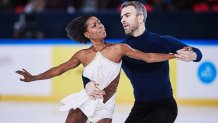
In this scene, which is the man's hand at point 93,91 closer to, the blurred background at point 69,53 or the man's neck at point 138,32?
the man's neck at point 138,32

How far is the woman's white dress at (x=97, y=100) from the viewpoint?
4625 millimetres

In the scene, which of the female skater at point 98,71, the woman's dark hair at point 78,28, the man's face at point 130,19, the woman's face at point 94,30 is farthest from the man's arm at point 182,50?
the woman's dark hair at point 78,28

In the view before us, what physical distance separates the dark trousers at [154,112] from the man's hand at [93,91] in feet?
1.19

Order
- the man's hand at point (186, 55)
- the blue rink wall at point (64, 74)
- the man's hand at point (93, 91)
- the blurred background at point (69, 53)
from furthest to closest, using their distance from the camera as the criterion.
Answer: the blue rink wall at point (64, 74) < the blurred background at point (69, 53) < the man's hand at point (93, 91) < the man's hand at point (186, 55)

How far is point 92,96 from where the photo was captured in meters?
4.65

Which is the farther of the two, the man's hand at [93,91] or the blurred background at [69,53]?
the blurred background at [69,53]

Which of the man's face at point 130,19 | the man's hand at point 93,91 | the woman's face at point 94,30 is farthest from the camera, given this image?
the man's face at point 130,19

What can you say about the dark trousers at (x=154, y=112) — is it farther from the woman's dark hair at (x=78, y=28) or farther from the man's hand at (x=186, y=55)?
the woman's dark hair at (x=78, y=28)

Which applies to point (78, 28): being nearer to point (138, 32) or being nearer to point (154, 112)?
point (138, 32)

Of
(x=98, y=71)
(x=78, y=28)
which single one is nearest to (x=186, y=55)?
(x=98, y=71)

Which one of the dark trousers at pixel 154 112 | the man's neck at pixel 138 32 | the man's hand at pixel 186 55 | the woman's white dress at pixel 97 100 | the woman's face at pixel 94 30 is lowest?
the dark trousers at pixel 154 112

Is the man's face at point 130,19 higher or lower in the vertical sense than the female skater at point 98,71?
higher

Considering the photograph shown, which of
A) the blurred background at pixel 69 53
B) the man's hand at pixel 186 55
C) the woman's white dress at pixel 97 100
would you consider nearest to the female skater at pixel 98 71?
the woman's white dress at pixel 97 100

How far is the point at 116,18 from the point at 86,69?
5.73 m
